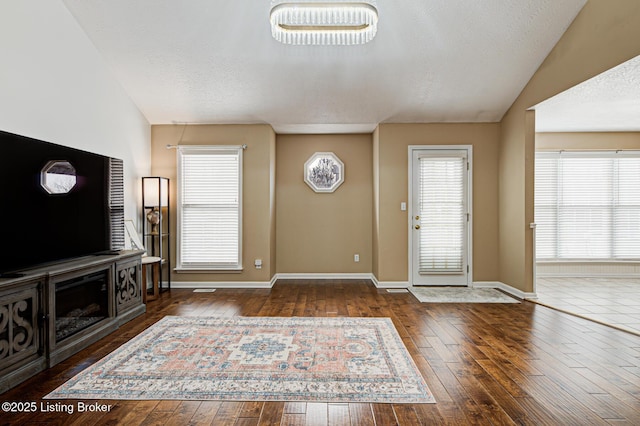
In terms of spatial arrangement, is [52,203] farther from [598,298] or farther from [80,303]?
[598,298]

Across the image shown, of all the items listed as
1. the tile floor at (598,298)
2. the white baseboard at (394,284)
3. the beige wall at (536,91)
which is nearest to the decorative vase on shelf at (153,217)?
the white baseboard at (394,284)

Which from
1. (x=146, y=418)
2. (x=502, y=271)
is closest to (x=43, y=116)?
(x=146, y=418)

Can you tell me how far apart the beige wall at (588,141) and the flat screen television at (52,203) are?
627 centimetres

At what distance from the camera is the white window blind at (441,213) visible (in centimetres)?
532

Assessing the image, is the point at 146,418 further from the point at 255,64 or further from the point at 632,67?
the point at 632,67

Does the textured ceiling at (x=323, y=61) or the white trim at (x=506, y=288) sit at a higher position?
the textured ceiling at (x=323, y=61)

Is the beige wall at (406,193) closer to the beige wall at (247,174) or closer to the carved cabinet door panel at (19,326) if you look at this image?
the beige wall at (247,174)

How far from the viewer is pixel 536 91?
4.32 metres

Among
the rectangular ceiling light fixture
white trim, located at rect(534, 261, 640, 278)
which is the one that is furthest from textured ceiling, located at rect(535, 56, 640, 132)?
the rectangular ceiling light fixture

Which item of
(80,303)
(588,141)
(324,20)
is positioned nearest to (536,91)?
(588,141)

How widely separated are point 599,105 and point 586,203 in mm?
2104

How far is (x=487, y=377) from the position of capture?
95.7 inches

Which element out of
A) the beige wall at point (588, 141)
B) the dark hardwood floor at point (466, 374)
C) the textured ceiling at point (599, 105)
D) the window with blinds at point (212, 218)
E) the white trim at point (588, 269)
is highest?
the textured ceiling at point (599, 105)

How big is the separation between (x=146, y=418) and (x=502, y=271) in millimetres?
4814
